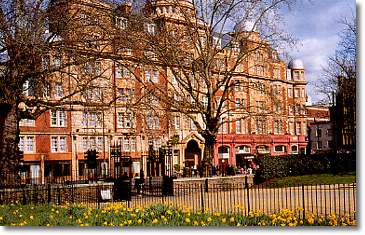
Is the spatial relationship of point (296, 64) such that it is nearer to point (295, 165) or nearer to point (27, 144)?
point (295, 165)

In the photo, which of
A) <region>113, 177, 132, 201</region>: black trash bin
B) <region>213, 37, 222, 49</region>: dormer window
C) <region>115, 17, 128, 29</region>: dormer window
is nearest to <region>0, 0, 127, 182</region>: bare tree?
<region>115, 17, 128, 29</region>: dormer window

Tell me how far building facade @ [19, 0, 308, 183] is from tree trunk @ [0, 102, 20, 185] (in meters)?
0.32

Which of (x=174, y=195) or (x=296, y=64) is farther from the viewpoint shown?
(x=174, y=195)

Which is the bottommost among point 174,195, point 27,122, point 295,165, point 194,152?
point 174,195

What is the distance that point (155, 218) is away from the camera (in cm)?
695

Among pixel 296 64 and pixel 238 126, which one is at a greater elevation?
pixel 296 64

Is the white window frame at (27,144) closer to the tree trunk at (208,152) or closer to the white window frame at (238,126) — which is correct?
the tree trunk at (208,152)

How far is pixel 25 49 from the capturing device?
9289 mm

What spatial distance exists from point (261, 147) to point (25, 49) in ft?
14.8

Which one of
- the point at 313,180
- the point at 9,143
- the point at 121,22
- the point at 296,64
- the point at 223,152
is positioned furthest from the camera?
the point at 313,180

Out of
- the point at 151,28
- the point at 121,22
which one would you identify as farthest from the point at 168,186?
the point at 121,22

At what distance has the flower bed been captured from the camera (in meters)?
6.40

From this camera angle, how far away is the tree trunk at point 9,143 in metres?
10.7

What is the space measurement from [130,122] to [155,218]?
4.22 m
